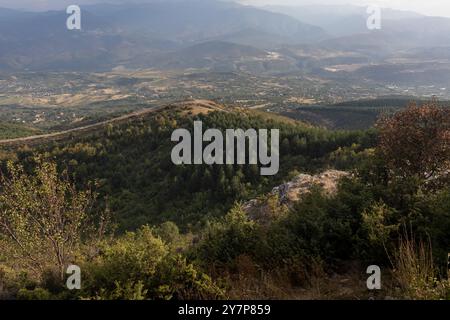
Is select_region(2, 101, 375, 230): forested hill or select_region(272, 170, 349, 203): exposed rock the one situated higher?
select_region(272, 170, 349, 203): exposed rock

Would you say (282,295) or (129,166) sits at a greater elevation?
(282,295)

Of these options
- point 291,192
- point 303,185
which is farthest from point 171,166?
point 291,192

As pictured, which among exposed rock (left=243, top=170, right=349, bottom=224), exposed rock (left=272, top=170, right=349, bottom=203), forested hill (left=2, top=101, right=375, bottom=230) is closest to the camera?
exposed rock (left=243, top=170, right=349, bottom=224)

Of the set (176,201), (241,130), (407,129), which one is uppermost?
(407,129)

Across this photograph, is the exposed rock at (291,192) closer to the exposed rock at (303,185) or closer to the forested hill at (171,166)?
the exposed rock at (303,185)

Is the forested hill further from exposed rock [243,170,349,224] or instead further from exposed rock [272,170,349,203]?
exposed rock [243,170,349,224]

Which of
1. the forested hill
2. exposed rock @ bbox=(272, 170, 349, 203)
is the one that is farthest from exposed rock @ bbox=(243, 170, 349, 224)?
the forested hill
